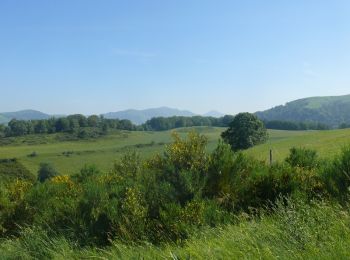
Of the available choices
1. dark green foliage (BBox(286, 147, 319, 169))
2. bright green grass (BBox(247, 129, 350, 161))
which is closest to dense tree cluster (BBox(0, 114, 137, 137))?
bright green grass (BBox(247, 129, 350, 161))

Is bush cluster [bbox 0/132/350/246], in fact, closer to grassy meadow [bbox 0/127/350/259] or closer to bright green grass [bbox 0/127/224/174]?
grassy meadow [bbox 0/127/350/259]

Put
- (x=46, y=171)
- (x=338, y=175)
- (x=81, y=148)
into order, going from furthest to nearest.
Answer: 1. (x=81, y=148)
2. (x=46, y=171)
3. (x=338, y=175)

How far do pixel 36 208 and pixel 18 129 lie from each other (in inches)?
6450

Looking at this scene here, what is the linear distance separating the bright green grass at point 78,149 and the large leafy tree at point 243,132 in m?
8.83

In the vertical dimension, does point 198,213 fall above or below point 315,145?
above

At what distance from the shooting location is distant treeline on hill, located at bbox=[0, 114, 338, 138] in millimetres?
147125

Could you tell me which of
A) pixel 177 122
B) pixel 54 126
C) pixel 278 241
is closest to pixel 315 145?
pixel 278 241

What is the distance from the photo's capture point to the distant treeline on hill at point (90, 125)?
5792 inches

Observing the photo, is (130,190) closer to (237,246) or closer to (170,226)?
(170,226)

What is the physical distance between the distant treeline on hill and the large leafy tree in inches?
2781

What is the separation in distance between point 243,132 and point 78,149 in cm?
6446

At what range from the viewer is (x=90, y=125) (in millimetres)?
174375

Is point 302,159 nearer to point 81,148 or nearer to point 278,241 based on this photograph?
point 278,241

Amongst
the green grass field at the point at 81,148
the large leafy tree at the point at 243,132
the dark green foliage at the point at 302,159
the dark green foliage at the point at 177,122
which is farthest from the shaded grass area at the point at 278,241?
the dark green foliage at the point at 177,122
